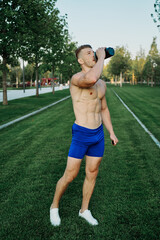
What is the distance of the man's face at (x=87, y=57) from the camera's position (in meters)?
2.76

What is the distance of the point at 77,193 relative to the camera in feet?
13.0

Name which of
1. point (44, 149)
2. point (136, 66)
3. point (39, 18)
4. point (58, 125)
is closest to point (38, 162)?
point (44, 149)

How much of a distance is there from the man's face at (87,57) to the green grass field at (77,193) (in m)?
1.94

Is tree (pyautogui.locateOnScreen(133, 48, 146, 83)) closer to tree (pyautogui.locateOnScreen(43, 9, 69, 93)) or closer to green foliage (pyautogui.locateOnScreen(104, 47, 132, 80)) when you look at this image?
green foliage (pyautogui.locateOnScreen(104, 47, 132, 80))

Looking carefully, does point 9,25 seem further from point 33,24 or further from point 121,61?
point 121,61

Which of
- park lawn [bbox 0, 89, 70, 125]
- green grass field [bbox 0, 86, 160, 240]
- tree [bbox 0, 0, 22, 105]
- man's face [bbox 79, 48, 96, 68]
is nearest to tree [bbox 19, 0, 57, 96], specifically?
tree [bbox 0, 0, 22, 105]

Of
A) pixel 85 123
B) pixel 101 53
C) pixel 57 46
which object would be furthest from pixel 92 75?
pixel 57 46

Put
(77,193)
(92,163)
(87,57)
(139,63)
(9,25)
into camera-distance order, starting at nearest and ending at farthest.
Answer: (87,57) < (92,163) < (77,193) < (9,25) < (139,63)

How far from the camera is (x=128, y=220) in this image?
10.5ft

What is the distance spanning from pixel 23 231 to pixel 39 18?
53.2ft

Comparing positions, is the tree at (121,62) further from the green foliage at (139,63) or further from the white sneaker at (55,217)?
the white sneaker at (55,217)

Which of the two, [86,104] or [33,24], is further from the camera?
[33,24]

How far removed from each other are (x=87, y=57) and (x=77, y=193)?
221 cm

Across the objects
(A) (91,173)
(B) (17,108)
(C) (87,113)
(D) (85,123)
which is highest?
(C) (87,113)
